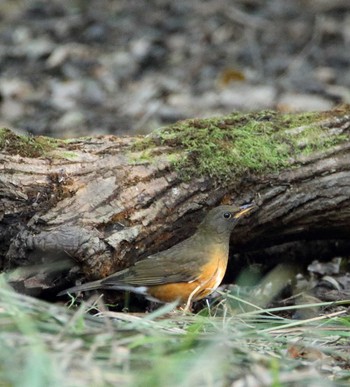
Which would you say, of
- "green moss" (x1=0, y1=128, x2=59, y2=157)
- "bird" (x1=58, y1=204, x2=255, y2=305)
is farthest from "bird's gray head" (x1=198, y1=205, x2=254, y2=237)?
"green moss" (x1=0, y1=128, x2=59, y2=157)

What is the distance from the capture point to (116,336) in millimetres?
3852

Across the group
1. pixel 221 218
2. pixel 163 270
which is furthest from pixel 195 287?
pixel 221 218

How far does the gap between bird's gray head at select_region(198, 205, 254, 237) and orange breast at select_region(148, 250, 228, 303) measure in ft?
0.64

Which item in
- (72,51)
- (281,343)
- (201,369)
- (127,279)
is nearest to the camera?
(201,369)

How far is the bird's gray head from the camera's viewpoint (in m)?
5.99

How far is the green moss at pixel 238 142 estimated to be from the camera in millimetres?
6000

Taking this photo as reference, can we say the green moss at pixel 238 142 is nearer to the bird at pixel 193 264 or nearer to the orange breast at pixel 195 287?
the bird at pixel 193 264

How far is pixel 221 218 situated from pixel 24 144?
4.45 ft

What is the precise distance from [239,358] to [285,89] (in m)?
8.02

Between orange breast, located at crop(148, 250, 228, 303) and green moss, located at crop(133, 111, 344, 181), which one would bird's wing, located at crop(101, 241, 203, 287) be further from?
green moss, located at crop(133, 111, 344, 181)

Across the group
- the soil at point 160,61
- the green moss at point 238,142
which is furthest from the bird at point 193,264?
the soil at point 160,61

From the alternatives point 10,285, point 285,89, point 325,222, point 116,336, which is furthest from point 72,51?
point 116,336

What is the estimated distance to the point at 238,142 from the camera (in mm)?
6172

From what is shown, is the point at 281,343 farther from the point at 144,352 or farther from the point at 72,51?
the point at 72,51
